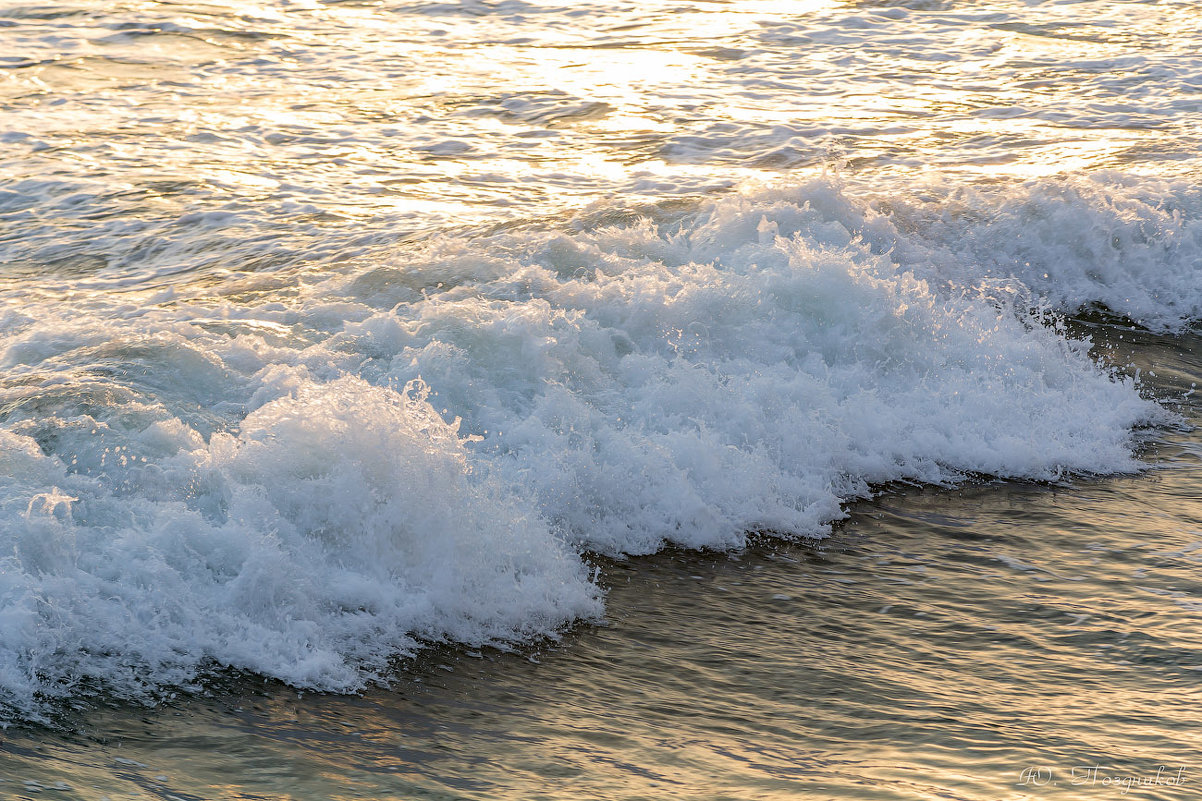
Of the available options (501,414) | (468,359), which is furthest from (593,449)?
(468,359)

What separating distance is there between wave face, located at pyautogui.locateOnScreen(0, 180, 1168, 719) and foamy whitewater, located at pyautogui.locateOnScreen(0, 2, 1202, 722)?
0.02m

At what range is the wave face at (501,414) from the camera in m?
5.20

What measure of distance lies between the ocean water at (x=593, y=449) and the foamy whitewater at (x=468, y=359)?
0.03 metres

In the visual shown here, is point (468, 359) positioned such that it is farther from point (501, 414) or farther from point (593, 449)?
point (593, 449)

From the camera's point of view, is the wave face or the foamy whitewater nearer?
the wave face

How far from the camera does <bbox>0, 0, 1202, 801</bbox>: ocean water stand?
464cm

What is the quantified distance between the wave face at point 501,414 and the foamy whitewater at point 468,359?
2 cm

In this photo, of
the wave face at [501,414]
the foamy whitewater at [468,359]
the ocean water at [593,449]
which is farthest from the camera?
the foamy whitewater at [468,359]

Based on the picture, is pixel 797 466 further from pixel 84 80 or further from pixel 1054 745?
pixel 84 80

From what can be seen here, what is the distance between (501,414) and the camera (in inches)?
275

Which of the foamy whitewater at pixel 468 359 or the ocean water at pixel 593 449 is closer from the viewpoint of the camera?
the ocean water at pixel 593 449

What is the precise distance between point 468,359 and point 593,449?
106cm

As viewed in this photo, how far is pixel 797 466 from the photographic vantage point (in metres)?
7.12

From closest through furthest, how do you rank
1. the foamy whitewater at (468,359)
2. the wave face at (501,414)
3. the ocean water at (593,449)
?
1. the ocean water at (593,449)
2. the wave face at (501,414)
3. the foamy whitewater at (468,359)
